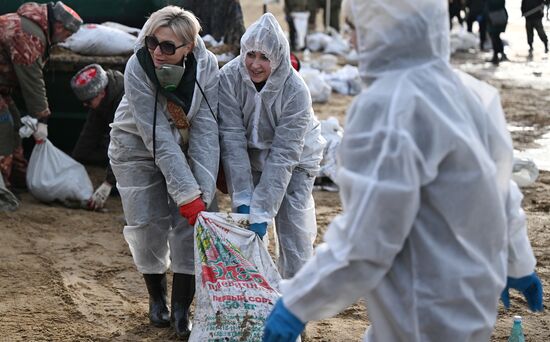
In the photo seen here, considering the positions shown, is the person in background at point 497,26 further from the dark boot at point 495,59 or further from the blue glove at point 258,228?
the blue glove at point 258,228

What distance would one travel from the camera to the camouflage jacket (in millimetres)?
7293

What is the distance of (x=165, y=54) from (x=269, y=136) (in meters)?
0.69

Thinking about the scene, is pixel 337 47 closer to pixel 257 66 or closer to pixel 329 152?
pixel 329 152

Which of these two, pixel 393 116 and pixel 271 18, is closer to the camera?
pixel 393 116

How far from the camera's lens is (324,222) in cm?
749

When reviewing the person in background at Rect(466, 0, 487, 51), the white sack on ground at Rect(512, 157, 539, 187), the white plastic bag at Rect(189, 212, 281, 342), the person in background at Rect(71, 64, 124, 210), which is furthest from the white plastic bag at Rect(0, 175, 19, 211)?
the person in background at Rect(466, 0, 487, 51)

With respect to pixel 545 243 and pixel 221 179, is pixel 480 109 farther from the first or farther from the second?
pixel 545 243

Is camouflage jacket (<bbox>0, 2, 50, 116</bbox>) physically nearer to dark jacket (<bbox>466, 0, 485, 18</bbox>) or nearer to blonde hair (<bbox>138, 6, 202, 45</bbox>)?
blonde hair (<bbox>138, 6, 202, 45</bbox>)

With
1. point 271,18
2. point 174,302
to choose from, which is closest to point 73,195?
point 174,302

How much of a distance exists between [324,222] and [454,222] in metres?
4.65

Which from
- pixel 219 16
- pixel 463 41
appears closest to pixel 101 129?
pixel 219 16

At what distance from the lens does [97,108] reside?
24.6ft

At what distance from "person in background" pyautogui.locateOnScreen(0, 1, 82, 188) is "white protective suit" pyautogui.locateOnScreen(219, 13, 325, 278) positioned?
2819 millimetres

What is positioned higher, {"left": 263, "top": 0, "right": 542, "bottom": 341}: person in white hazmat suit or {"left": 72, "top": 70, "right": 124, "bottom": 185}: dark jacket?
{"left": 263, "top": 0, "right": 542, "bottom": 341}: person in white hazmat suit
